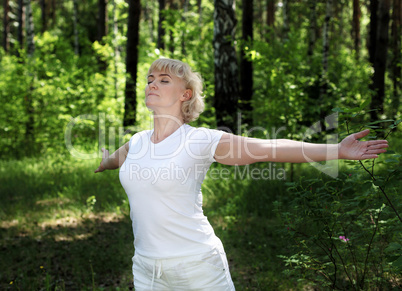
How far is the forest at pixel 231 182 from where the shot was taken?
3303mm

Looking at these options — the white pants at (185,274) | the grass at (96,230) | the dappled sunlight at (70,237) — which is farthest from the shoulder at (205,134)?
Result: the dappled sunlight at (70,237)

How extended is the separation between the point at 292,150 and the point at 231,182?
4.75 m

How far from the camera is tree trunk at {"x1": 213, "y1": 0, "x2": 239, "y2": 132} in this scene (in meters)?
8.48

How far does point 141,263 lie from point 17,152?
32.3 ft

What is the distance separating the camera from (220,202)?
6.30 metres

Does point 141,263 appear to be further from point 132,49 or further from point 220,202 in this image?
point 132,49

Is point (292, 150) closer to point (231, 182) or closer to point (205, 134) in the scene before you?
point (205, 134)

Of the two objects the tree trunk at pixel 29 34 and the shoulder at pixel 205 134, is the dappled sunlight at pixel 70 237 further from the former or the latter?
the tree trunk at pixel 29 34

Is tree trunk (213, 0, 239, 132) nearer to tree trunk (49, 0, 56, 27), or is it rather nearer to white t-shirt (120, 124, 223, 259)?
white t-shirt (120, 124, 223, 259)

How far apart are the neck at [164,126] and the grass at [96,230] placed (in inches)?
70.0

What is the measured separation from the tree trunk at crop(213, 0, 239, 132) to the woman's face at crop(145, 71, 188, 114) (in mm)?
6034

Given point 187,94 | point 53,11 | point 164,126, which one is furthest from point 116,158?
point 53,11

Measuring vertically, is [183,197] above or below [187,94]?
below

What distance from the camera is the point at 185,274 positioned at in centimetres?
209
